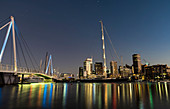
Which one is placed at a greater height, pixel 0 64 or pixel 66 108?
pixel 0 64

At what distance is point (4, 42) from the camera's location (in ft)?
142

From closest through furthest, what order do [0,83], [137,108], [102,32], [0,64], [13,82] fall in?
1. [137,108]
2. [0,64]
3. [0,83]
4. [13,82]
5. [102,32]

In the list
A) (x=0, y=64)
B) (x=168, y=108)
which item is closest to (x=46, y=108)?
(x=168, y=108)

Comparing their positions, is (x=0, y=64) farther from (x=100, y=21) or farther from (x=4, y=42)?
(x=100, y=21)

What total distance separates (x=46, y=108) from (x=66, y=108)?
1.55m

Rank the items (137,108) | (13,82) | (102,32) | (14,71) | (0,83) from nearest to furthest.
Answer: (137,108) < (0,83) < (14,71) < (13,82) < (102,32)

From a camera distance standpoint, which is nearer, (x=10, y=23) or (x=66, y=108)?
(x=66, y=108)

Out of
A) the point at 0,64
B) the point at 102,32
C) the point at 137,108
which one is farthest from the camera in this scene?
the point at 102,32

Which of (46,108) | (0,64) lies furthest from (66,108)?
(0,64)

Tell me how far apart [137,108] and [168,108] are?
2439 millimetres

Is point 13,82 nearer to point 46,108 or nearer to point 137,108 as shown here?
point 46,108

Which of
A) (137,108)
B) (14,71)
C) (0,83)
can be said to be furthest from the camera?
(14,71)

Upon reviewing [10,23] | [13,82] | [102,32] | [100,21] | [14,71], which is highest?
[100,21]

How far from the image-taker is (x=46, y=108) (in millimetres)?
10375
